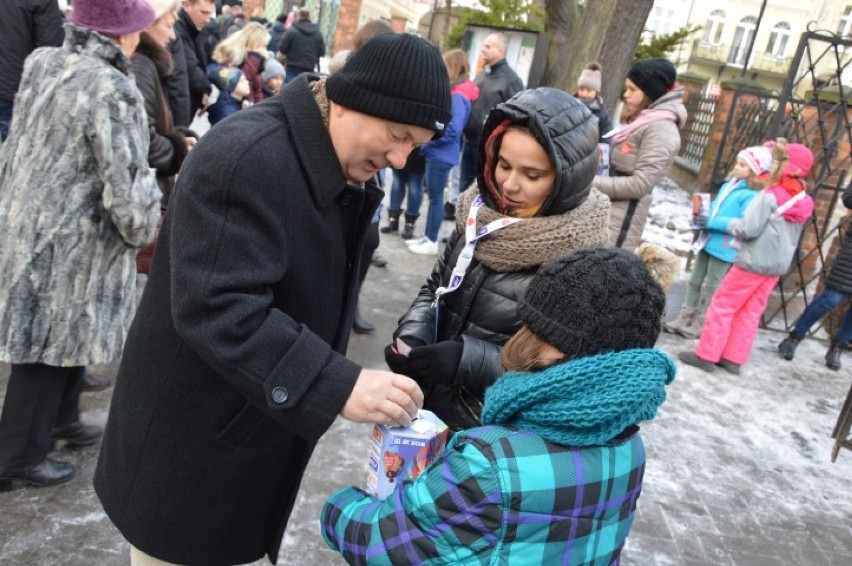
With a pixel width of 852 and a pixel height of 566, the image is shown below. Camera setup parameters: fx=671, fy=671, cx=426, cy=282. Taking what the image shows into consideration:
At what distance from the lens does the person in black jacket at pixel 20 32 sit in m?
4.47

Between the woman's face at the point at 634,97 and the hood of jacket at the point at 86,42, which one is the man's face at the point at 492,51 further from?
the hood of jacket at the point at 86,42

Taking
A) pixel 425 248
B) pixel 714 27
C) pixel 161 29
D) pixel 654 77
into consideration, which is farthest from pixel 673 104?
pixel 714 27

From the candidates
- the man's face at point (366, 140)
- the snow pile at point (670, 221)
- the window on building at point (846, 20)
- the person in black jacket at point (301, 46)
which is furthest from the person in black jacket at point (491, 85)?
the window on building at point (846, 20)

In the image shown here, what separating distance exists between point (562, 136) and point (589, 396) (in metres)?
0.91

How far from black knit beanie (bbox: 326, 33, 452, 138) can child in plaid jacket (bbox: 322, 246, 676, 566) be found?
1.44 feet

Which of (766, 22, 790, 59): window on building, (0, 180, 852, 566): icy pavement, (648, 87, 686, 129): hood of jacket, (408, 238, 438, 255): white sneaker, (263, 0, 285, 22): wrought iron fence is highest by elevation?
(766, 22, 790, 59): window on building

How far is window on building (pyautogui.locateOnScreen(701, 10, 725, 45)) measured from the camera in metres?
42.3

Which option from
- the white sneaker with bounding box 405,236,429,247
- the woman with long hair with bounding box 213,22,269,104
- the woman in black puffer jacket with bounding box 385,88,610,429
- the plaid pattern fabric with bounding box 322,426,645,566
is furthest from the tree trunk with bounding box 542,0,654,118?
the plaid pattern fabric with bounding box 322,426,645,566

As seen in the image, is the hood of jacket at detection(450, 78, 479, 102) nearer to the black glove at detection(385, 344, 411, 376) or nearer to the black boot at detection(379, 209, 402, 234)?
the black boot at detection(379, 209, 402, 234)

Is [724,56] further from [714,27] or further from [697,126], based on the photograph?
[697,126]

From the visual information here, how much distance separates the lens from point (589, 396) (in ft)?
4.10

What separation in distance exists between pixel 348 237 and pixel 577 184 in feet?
2.44

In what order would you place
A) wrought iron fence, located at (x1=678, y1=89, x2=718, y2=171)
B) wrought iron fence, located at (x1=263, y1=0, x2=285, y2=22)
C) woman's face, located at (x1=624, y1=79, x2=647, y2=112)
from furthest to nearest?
wrought iron fence, located at (x1=263, y1=0, x2=285, y2=22) < wrought iron fence, located at (x1=678, y1=89, x2=718, y2=171) < woman's face, located at (x1=624, y1=79, x2=647, y2=112)

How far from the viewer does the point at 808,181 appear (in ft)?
22.9
